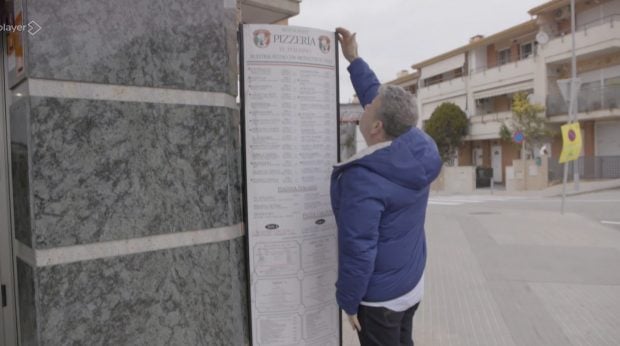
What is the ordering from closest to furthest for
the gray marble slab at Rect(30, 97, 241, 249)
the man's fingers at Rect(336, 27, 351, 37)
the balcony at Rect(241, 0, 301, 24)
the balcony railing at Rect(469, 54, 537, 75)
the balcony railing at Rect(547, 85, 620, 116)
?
the gray marble slab at Rect(30, 97, 241, 249) → the man's fingers at Rect(336, 27, 351, 37) → the balcony at Rect(241, 0, 301, 24) → the balcony railing at Rect(547, 85, 620, 116) → the balcony railing at Rect(469, 54, 537, 75)

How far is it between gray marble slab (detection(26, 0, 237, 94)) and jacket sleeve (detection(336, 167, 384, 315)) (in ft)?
2.33

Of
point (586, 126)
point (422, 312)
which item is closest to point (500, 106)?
point (586, 126)

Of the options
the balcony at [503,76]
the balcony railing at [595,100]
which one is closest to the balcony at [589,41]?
the balcony at [503,76]

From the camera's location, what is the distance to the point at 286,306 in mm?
2506

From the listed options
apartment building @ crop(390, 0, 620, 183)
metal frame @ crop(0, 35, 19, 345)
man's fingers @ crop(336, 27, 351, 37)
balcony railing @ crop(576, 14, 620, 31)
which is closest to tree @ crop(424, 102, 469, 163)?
apartment building @ crop(390, 0, 620, 183)

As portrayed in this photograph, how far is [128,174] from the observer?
1934mm

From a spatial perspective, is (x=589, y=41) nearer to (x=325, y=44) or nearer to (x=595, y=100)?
(x=595, y=100)

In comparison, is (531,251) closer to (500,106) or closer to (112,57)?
(112,57)

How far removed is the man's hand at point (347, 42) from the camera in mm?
2670

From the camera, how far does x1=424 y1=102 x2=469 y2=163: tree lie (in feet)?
119

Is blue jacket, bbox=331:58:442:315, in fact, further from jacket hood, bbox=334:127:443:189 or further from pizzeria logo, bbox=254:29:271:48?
pizzeria logo, bbox=254:29:271:48

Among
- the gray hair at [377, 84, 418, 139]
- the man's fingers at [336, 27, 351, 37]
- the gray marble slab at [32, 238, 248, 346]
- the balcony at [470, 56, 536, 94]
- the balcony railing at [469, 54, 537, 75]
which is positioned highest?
the balcony railing at [469, 54, 537, 75]

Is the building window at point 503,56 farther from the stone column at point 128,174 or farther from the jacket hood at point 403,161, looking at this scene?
the stone column at point 128,174

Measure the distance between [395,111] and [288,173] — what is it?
1.99 feet
